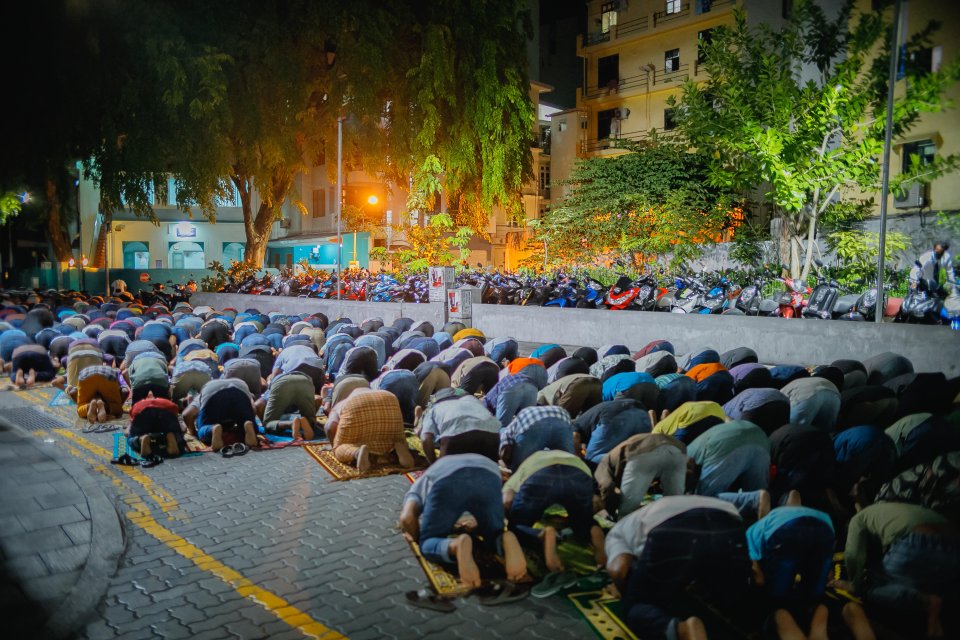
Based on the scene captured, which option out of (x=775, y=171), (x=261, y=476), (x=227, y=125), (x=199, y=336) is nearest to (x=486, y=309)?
(x=199, y=336)

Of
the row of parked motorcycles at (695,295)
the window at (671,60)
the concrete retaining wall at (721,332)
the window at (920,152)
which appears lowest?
the concrete retaining wall at (721,332)

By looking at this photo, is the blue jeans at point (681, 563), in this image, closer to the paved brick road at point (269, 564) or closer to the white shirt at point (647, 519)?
the white shirt at point (647, 519)

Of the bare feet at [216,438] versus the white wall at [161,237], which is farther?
the white wall at [161,237]

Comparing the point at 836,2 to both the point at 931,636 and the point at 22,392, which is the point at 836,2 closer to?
the point at 931,636

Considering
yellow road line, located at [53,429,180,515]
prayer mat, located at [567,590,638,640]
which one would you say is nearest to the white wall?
yellow road line, located at [53,429,180,515]

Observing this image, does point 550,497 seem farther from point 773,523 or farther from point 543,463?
point 773,523

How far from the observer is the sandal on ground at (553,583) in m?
4.50

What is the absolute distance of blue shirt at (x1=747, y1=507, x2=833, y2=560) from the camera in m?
4.03

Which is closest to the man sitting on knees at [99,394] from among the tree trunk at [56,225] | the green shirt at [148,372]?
the green shirt at [148,372]

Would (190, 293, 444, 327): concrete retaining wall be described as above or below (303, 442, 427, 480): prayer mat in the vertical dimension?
above

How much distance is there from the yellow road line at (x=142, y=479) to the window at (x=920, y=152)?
14167 mm

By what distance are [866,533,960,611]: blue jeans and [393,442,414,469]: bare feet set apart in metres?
4.43

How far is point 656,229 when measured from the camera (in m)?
24.2

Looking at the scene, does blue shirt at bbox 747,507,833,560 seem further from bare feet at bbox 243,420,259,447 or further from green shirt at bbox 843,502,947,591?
bare feet at bbox 243,420,259,447
